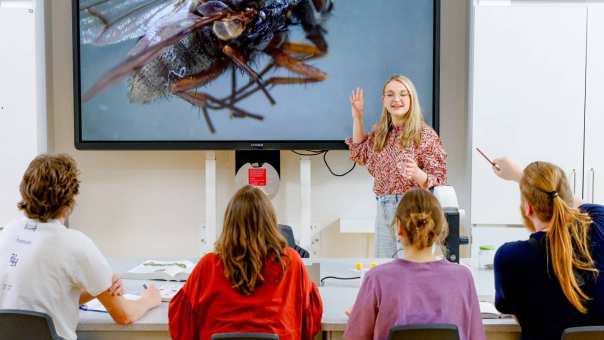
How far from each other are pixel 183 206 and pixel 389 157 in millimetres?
1672

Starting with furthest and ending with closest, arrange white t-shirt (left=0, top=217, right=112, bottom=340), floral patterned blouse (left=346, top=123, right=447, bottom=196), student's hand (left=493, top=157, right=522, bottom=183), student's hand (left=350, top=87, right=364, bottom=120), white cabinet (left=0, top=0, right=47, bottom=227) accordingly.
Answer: white cabinet (left=0, top=0, right=47, bottom=227)
student's hand (left=350, top=87, right=364, bottom=120)
floral patterned blouse (left=346, top=123, right=447, bottom=196)
student's hand (left=493, top=157, right=522, bottom=183)
white t-shirt (left=0, top=217, right=112, bottom=340)

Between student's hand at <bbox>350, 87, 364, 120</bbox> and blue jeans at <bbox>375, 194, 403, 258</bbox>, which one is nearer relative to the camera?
blue jeans at <bbox>375, 194, 403, 258</bbox>

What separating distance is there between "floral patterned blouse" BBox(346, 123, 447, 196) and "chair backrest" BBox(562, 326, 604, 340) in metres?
1.39

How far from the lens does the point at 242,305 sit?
5.99 feet

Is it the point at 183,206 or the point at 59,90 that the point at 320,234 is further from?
the point at 59,90

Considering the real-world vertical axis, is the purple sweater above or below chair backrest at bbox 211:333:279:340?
above

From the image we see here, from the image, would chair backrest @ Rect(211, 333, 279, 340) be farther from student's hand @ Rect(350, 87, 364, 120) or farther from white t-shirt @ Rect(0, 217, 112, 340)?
student's hand @ Rect(350, 87, 364, 120)

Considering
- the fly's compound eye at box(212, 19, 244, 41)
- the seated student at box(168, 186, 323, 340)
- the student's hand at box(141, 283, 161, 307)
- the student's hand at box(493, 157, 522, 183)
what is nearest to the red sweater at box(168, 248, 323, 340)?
the seated student at box(168, 186, 323, 340)

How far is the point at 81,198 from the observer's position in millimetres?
4312

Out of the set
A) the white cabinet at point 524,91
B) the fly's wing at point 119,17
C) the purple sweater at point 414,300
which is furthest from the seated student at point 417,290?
the fly's wing at point 119,17

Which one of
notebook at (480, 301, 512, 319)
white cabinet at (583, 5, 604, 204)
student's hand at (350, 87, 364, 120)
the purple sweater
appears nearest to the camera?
the purple sweater

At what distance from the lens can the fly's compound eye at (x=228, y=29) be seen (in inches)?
154

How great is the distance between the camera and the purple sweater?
178 cm

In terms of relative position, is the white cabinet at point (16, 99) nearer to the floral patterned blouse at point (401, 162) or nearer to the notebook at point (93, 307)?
the notebook at point (93, 307)
